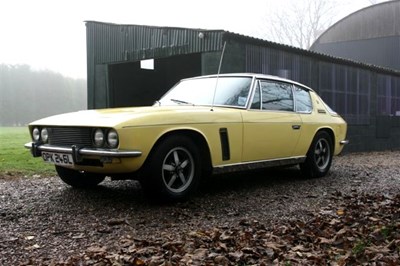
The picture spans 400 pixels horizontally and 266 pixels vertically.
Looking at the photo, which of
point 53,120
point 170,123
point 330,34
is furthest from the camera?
point 330,34

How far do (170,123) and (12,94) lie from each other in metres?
26.1

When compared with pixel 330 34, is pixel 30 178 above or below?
below

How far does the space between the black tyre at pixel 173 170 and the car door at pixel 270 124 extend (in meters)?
0.83

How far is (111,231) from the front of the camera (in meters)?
3.81

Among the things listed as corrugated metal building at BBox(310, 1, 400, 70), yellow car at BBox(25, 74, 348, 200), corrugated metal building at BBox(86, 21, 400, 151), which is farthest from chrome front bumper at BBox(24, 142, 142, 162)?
corrugated metal building at BBox(310, 1, 400, 70)

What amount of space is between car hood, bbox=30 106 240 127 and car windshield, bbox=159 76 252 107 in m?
0.31

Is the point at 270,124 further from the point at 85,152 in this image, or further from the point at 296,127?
the point at 85,152

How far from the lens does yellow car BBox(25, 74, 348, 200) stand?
4.23 meters

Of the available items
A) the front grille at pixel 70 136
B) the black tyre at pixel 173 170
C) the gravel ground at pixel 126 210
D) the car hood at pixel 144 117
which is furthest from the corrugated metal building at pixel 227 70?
the front grille at pixel 70 136

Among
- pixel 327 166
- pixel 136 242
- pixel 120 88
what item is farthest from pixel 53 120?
pixel 120 88

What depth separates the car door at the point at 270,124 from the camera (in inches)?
210

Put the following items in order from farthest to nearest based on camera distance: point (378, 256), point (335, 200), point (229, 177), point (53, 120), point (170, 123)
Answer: point (229, 177), point (335, 200), point (53, 120), point (170, 123), point (378, 256)

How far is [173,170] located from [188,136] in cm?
41

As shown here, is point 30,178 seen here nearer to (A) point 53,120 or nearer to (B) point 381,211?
(A) point 53,120
